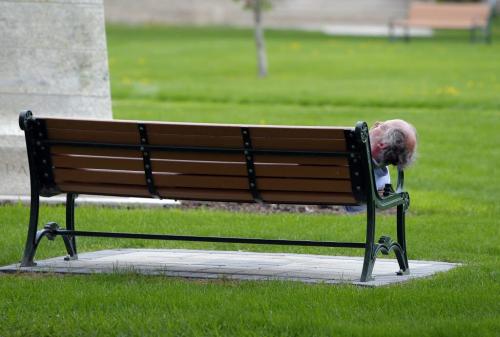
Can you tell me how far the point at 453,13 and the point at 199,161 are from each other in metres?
30.5

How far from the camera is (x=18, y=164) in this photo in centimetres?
1038

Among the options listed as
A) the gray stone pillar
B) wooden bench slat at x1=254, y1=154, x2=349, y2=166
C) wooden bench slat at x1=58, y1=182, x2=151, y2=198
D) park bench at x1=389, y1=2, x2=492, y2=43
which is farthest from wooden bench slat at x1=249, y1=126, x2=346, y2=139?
park bench at x1=389, y1=2, x2=492, y2=43

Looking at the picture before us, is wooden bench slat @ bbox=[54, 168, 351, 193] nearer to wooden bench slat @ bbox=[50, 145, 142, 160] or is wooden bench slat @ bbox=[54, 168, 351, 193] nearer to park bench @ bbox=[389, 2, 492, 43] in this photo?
wooden bench slat @ bbox=[50, 145, 142, 160]

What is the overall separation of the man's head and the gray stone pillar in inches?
157

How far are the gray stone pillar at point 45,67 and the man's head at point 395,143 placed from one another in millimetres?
3982

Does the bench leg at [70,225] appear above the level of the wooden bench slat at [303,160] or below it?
below

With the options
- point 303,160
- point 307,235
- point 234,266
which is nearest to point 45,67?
point 307,235

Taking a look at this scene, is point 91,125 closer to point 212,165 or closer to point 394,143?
point 212,165

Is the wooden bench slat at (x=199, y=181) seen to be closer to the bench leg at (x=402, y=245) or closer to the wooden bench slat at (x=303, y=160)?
the wooden bench slat at (x=303, y=160)

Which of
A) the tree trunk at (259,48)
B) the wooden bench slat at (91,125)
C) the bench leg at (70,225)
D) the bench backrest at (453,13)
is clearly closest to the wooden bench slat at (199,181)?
the wooden bench slat at (91,125)

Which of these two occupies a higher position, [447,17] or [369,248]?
[447,17]

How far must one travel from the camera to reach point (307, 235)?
349 inches

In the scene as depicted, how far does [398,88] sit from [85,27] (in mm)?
10731

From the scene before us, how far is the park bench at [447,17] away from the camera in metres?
35.2
